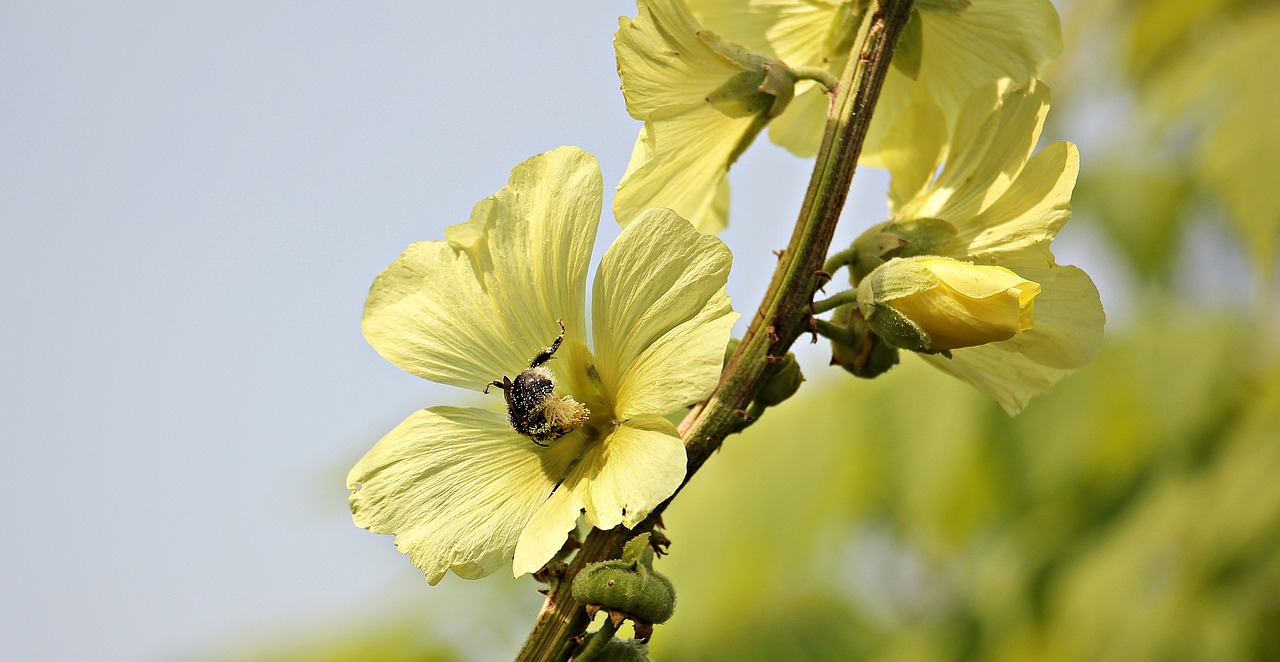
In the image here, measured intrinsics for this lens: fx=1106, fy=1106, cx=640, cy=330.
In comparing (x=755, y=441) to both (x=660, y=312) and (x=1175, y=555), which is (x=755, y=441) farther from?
(x=660, y=312)

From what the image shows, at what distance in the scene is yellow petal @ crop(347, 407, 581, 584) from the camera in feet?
3.74

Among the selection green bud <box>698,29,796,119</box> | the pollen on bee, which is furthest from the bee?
green bud <box>698,29,796,119</box>

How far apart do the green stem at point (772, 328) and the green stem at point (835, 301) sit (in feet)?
0.09

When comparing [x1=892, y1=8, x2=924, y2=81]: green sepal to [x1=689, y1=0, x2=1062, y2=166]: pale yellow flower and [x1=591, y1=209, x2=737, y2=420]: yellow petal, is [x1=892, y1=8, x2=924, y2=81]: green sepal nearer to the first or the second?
[x1=689, y1=0, x2=1062, y2=166]: pale yellow flower

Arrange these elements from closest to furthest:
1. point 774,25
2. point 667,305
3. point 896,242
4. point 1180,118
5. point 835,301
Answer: point 667,305 < point 835,301 < point 896,242 < point 774,25 < point 1180,118

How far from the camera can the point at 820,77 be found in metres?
1.38

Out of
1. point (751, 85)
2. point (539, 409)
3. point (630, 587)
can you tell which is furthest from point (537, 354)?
point (751, 85)

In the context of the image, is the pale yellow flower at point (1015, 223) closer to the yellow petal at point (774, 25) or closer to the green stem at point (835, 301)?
the green stem at point (835, 301)

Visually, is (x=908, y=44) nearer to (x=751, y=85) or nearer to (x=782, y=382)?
(x=751, y=85)

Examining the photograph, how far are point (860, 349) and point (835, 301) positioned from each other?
0.09 m

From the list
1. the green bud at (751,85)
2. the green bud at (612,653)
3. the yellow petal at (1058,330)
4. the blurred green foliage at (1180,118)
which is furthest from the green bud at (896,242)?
the blurred green foliage at (1180,118)

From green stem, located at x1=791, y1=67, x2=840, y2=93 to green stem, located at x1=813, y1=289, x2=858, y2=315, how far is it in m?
0.25

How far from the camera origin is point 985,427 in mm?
4176

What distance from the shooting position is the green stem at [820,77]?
1348mm
